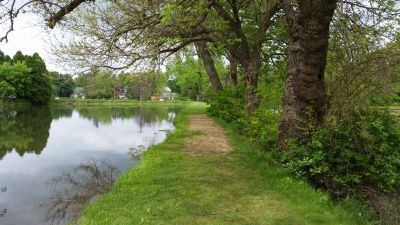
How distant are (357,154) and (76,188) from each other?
662 cm

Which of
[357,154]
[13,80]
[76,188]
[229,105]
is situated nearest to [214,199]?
[357,154]

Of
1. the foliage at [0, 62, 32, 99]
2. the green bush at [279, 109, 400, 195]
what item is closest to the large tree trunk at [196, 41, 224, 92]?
the green bush at [279, 109, 400, 195]

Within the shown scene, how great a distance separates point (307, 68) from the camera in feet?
26.6

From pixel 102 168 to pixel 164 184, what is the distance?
527 centimetres

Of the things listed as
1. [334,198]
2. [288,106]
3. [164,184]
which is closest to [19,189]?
[164,184]

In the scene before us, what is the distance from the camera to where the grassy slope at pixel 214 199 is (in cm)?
549

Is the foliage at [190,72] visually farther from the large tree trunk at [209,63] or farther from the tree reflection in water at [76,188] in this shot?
the tree reflection in water at [76,188]

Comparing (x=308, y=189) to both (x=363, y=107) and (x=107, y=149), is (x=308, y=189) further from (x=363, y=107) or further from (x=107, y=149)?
(x=107, y=149)

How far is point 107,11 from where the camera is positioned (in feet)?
49.1

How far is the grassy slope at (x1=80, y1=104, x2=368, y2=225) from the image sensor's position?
18.0 ft

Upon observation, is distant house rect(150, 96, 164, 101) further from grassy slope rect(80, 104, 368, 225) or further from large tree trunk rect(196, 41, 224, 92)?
grassy slope rect(80, 104, 368, 225)

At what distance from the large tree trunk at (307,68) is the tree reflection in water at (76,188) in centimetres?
457

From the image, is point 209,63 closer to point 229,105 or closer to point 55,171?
point 229,105

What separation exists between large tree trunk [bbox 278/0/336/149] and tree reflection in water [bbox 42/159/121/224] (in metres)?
4.57
